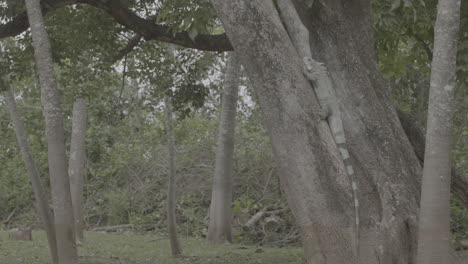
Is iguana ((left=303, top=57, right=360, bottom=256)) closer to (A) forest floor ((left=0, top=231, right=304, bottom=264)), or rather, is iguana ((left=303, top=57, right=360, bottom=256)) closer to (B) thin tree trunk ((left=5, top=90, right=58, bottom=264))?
(B) thin tree trunk ((left=5, top=90, right=58, bottom=264))

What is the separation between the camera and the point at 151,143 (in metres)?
16.2

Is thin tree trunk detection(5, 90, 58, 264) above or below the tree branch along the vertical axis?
below

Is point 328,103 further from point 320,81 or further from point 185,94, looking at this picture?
point 185,94

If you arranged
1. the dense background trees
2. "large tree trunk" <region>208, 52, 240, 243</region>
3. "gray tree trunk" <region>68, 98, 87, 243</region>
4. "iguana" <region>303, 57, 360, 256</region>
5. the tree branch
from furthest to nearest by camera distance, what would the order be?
1. "gray tree trunk" <region>68, 98, 87, 243</region>
2. "large tree trunk" <region>208, 52, 240, 243</region>
3. the tree branch
4. the dense background trees
5. "iguana" <region>303, 57, 360, 256</region>

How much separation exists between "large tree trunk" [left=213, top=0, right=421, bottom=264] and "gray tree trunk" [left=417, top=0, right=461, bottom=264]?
22.4 inches

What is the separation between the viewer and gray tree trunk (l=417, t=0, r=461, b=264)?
383cm

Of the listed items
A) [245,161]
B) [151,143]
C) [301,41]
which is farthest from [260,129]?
[301,41]

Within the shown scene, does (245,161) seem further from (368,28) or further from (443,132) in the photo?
(443,132)

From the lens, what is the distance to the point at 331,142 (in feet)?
14.4

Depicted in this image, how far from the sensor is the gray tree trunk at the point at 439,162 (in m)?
3.83

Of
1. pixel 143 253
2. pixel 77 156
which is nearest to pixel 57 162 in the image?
pixel 143 253

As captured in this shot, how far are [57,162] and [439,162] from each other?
2821mm

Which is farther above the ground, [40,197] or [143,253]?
[40,197]

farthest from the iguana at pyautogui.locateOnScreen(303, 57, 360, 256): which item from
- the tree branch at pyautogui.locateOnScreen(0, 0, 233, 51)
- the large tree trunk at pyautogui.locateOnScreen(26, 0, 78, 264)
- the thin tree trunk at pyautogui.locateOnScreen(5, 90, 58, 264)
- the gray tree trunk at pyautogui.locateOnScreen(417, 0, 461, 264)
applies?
the thin tree trunk at pyautogui.locateOnScreen(5, 90, 58, 264)
